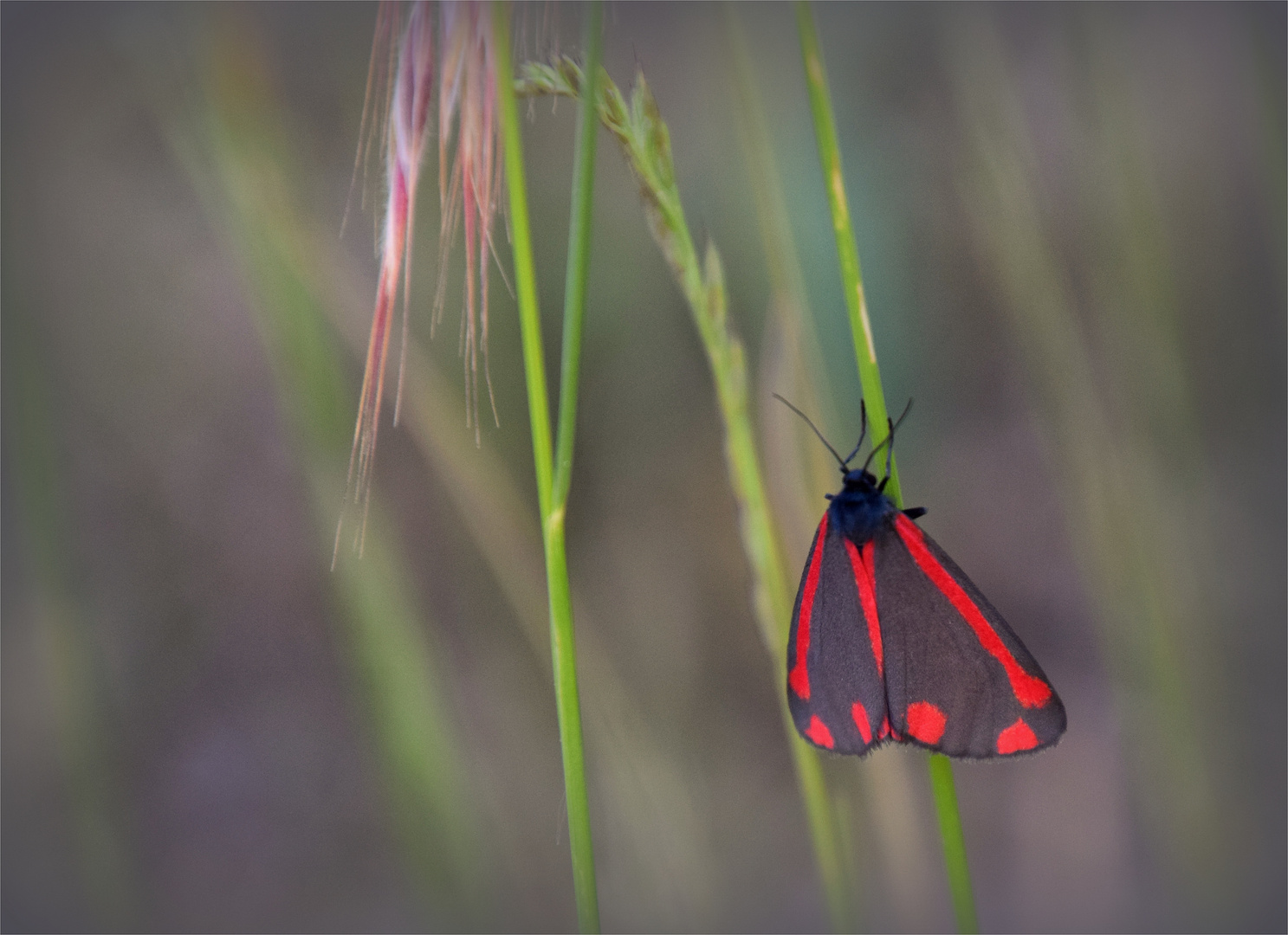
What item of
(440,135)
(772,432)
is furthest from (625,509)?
(440,135)

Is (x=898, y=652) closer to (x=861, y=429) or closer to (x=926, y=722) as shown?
(x=926, y=722)

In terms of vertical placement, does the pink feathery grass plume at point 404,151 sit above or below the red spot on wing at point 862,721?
above

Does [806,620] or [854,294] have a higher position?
[854,294]

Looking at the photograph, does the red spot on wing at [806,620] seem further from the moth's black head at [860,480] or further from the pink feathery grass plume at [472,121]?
the pink feathery grass plume at [472,121]

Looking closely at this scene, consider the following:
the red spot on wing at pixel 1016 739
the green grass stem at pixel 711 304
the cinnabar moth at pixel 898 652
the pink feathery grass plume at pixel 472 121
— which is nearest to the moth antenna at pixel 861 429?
the cinnabar moth at pixel 898 652

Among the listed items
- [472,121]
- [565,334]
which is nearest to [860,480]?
[565,334]

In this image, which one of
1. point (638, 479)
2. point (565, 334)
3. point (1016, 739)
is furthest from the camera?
point (638, 479)

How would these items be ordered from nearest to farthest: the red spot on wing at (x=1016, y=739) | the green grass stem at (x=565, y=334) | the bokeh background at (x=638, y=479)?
the green grass stem at (x=565, y=334)
the red spot on wing at (x=1016, y=739)
the bokeh background at (x=638, y=479)

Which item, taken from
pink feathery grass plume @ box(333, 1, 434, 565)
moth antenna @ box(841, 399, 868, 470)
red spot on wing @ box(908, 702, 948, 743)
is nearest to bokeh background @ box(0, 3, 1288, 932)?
moth antenna @ box(841, 399, 868, 470)
